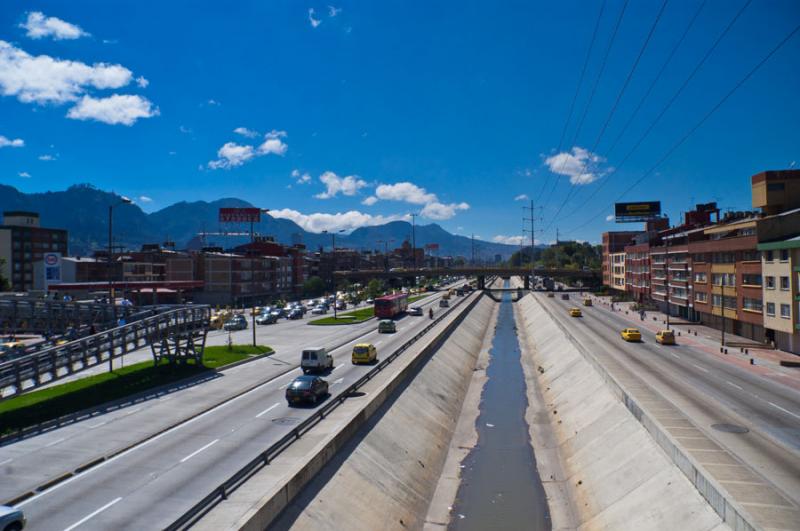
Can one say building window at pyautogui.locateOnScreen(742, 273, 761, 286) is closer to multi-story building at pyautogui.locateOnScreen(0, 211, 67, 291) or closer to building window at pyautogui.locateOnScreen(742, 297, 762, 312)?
building window at pyautogui.locateOnScreen(742, 297, 762, 312)

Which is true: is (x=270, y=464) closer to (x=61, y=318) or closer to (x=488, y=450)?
(x=488, y=450)

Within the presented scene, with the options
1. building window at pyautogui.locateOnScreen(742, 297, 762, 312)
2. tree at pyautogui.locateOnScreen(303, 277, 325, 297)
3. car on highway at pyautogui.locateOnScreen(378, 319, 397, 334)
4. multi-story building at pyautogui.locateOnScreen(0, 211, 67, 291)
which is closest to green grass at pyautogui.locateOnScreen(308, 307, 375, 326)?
car on highway at pyautogui.locateOnScreen(378, 319, 397, 334)

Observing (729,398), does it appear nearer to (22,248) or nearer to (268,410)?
(268,410)

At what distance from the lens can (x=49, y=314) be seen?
126ft

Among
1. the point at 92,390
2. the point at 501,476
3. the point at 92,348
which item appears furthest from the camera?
the point at 92,390

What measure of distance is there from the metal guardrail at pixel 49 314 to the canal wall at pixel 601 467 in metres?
34.2

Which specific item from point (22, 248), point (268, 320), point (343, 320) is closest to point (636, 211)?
point (343, 320)

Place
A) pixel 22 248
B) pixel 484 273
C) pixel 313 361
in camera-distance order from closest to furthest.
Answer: pixel 313 361
pixel 22 248
pixel 484 273

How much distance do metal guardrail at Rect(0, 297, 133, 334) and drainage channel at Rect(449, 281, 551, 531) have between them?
2968 cm

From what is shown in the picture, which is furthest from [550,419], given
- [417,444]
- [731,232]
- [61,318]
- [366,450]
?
[731,232]

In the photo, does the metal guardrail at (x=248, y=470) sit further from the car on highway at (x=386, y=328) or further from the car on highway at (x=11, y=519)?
the car on highway at (x=386, y=328)

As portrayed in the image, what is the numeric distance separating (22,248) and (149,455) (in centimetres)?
15461

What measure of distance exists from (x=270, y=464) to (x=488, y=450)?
18.9 m

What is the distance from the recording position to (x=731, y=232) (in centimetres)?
6931
